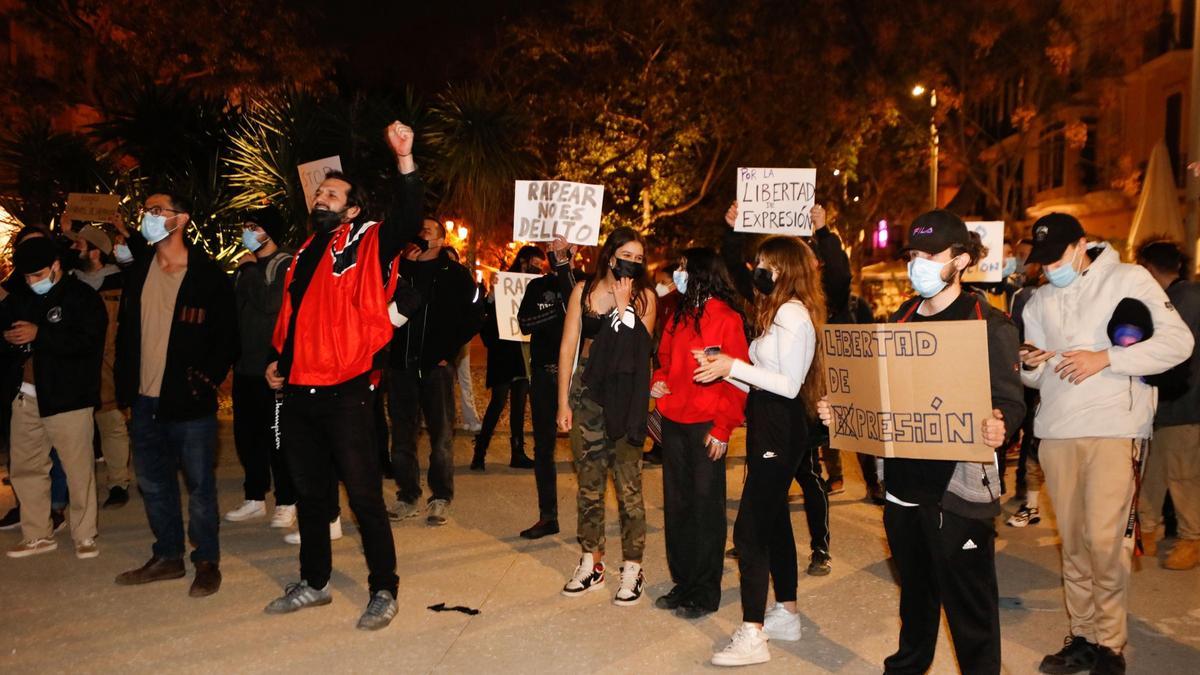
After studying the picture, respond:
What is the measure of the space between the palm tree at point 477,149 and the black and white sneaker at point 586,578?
806cm

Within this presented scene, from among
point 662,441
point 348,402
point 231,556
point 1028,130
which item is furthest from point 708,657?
point 1028,130

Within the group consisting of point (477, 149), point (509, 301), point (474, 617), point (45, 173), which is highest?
point (477, 149)

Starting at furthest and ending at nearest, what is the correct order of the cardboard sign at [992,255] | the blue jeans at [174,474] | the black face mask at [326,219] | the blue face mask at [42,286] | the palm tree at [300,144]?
1. the palm tree at [300,144]
2. the cardboard sign at [992,255]
3. the blue face mask at [42,286]
4. the blue jeans at [174,474]
5. the black face mask at [326,219]

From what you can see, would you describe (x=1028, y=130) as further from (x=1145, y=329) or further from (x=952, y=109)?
(x=1145, y=329)

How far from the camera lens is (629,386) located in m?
6.22

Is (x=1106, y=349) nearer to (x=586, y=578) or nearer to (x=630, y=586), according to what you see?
(x=630, y=586)

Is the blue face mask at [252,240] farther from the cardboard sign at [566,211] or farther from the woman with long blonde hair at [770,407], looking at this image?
the woman with long blonde hair at [770,407]

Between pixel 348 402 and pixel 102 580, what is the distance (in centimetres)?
222

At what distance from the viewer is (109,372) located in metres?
8.75

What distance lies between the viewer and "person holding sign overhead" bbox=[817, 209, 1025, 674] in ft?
13.7

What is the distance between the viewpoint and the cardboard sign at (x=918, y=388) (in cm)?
408

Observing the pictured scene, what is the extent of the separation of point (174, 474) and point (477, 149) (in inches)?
302

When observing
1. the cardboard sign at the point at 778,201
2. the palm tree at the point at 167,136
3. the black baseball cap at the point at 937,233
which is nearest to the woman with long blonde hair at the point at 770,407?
the black baseball cap at the point at 937,233

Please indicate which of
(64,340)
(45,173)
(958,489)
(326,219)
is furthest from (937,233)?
(45,173)
